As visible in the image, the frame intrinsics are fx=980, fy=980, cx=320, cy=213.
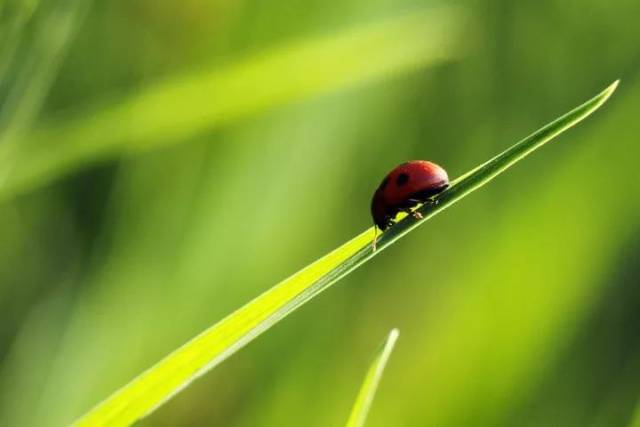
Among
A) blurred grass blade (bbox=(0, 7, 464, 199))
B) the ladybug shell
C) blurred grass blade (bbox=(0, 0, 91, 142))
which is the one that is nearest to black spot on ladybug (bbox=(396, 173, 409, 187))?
the ladybug shell

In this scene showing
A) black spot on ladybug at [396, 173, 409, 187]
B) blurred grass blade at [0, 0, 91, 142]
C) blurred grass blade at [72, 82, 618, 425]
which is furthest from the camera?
black spot on ladybug at [396, 173, 409, 187]

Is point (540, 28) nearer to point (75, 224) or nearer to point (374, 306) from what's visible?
point (374, 306)

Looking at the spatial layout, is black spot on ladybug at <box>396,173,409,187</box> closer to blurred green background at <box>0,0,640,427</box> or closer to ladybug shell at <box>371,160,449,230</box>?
ladybug shell at <box>371,160,449,230</box>

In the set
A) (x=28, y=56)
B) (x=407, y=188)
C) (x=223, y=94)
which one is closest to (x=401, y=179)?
(x=407, y=188)

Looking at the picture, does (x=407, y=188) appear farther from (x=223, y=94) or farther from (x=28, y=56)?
(x=28, y=56)

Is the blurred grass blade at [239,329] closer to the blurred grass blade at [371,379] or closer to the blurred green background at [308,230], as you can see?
the blurred grass blade at [371,379]

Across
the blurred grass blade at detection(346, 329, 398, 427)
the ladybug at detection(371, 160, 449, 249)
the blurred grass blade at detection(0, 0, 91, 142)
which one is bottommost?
the blurred grass blade at detection(346, 329, 398, 427)
